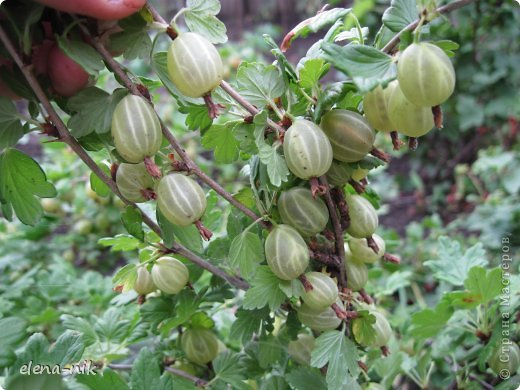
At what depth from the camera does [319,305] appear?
1.82 ft

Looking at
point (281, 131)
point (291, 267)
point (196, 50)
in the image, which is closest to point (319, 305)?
point (291, 267)

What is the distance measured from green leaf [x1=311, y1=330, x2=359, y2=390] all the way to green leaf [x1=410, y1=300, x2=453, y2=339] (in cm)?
22

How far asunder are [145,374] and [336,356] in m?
0.22

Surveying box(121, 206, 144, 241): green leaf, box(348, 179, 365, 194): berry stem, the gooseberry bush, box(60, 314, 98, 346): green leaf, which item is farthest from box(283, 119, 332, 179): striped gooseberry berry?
box(60, 314, 98, 346): green leaf

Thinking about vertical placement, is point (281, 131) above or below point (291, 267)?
above

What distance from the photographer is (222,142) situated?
0.62m

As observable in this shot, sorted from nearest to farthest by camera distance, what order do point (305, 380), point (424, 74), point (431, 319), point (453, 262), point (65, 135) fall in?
point (424, 74) → point (65, 135) → point (305, 380) → point (431, 319) → point (453, 262)

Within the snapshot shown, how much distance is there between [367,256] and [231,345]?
380 mm

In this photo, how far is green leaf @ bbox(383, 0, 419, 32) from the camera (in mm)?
495

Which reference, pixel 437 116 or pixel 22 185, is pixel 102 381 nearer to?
pixel 22 185

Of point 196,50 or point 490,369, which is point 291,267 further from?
point 490,369

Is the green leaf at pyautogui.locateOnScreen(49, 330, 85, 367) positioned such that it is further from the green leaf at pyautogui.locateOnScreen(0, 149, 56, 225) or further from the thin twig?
the thin twig

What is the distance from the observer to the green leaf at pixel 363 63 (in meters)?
0.43

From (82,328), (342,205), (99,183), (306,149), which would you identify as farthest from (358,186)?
(82,328)
